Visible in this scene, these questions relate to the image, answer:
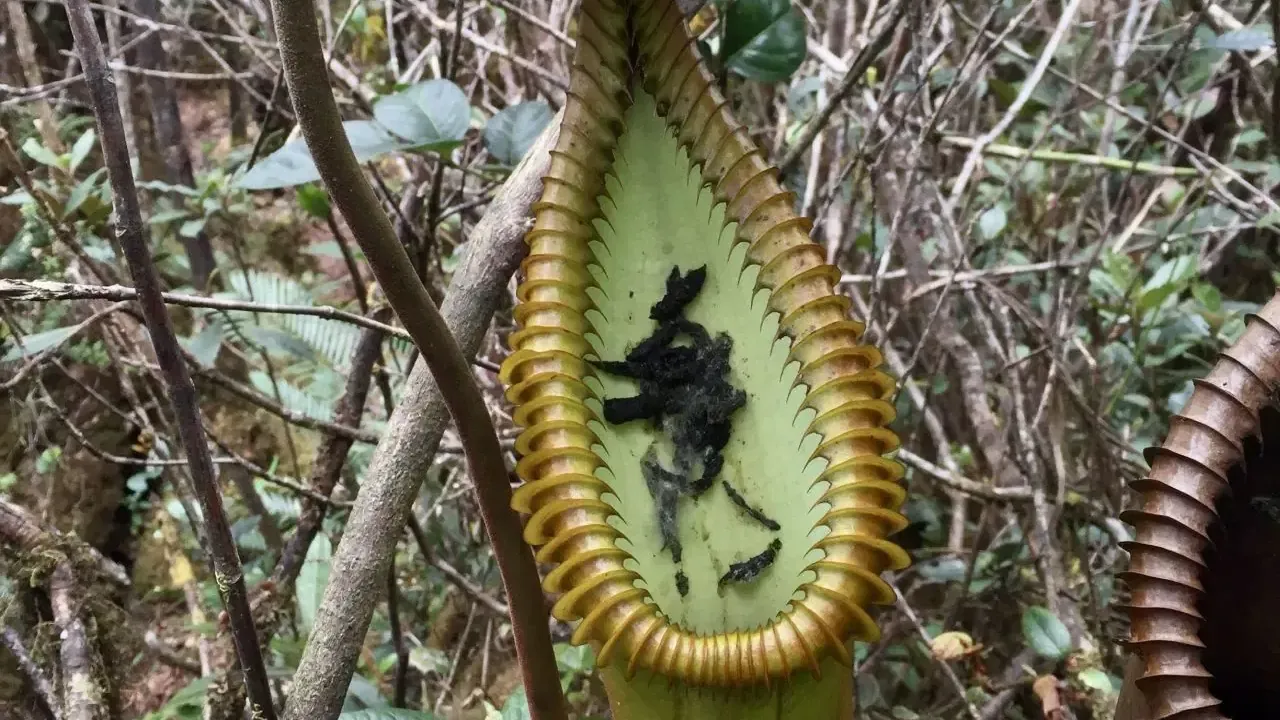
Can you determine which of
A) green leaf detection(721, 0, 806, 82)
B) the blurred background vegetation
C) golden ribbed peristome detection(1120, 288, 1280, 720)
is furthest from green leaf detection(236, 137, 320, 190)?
golden ribbed peristome detection(1120, 288, 1280, 720)

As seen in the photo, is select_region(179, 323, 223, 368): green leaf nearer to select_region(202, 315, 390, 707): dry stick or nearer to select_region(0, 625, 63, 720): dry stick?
select_region(202, 315, 390, 707): dry stick

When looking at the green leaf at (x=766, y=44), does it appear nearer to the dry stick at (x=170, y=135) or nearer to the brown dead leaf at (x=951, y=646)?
the brown dead leaf at (x=951, y=646)

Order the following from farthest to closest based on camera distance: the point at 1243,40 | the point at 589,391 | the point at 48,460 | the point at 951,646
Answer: the point at 48,460
the point at 1243,40
the point at 951,646
the point at 589,391

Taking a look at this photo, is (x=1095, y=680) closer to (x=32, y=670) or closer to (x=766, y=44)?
(x=766, y=44)

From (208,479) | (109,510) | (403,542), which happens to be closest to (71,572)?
(208,479)

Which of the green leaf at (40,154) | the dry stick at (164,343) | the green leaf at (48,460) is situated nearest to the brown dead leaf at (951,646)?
the dry stick at (164,343)

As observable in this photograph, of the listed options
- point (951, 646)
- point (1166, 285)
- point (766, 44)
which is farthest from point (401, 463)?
point (1166, 285)

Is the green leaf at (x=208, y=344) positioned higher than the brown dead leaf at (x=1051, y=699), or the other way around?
the green leaf at (x=208, y=344)
